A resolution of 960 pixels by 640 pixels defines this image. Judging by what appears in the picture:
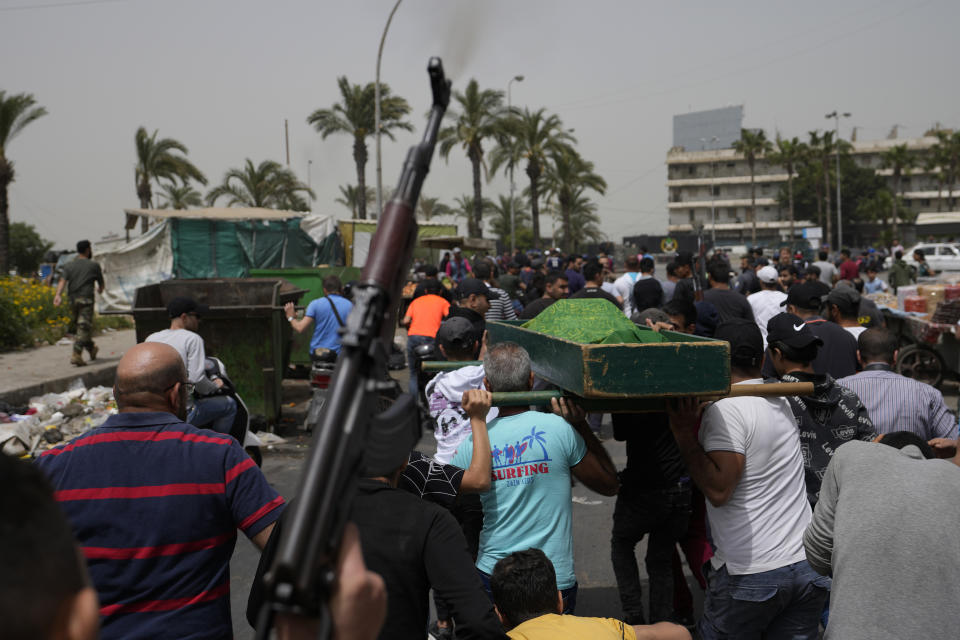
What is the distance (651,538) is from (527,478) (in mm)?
1145

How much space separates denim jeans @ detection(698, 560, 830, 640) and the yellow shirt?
2.62 feet

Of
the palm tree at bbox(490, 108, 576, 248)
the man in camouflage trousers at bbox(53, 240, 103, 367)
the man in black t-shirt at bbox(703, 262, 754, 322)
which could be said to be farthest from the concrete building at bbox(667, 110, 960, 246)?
the man in black t-shirt at bbox(703, 262, 754, 322)

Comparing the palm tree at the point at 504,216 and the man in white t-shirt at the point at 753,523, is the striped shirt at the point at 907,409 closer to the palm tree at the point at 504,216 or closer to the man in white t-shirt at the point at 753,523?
the man in white t-shirt at the point at 753,523

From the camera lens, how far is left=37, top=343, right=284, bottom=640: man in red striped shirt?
2.37 meters

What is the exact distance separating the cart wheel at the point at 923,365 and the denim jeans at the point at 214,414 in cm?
860

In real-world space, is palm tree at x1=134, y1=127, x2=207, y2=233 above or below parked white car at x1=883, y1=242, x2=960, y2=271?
above

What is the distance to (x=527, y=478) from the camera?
3.25m

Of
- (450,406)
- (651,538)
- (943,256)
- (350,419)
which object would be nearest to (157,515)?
(350,419)

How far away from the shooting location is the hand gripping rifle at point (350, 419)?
941 mm

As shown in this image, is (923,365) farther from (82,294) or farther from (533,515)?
(82,294)

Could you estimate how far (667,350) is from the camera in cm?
273

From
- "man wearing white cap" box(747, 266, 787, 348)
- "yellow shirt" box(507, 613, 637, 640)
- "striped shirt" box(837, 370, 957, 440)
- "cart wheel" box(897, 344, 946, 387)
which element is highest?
"man wearing white cap" box(747, 266, 787, 348)

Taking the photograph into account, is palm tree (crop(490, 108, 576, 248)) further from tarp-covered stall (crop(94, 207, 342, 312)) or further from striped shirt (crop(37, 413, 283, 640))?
striped shirt (crop(37, 413, 283, 640))

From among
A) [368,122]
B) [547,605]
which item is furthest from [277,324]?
[368,122]
